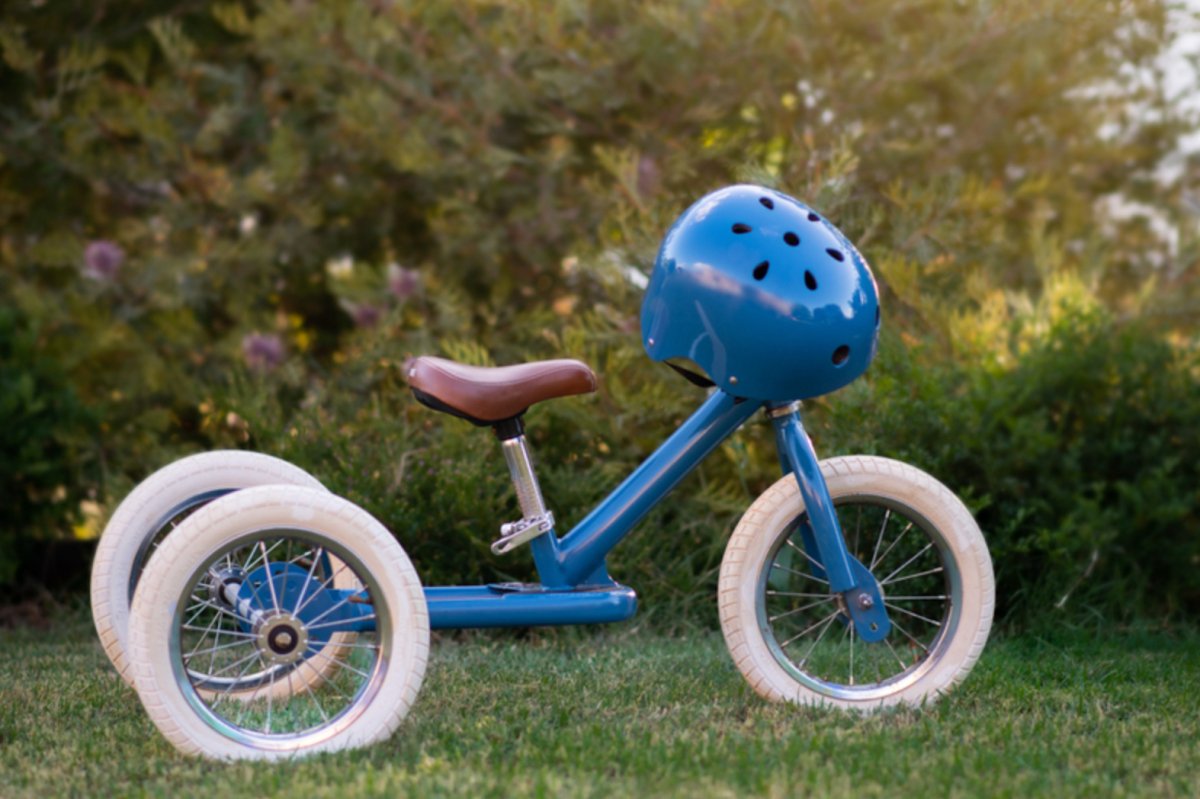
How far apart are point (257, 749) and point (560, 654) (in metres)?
1.44

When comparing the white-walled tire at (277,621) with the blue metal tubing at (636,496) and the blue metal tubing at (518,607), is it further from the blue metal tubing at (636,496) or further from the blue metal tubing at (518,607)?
the blue metal tubing at (636,496)

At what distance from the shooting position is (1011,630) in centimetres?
434

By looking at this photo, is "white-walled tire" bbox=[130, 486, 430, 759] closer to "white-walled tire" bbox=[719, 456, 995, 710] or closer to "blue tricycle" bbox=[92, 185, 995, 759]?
"blue tricycle" bbox=[92, 185, 995, 759]

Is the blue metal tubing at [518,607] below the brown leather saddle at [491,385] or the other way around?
below

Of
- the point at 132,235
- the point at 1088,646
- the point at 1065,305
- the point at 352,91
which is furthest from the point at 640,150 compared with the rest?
the point at 1088,646

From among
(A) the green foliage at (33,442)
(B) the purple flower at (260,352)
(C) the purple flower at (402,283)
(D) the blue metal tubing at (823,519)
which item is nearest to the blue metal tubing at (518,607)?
(D) the blue metal tubing at (823,519)

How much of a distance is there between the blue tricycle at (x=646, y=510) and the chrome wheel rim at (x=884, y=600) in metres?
0.01

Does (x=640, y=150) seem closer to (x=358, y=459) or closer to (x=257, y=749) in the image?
(x=358, y=459)

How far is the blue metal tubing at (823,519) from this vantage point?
3127mm

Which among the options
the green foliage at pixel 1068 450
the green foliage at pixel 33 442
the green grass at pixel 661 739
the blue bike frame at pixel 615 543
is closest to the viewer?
the green grass at pixel 661 739

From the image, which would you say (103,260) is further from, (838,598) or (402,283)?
(838,598)

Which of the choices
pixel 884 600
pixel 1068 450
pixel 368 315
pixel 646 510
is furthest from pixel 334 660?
pixel 368 315

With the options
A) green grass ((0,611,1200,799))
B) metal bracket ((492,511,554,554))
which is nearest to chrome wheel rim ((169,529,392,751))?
green grass ((0,611,1200,799))

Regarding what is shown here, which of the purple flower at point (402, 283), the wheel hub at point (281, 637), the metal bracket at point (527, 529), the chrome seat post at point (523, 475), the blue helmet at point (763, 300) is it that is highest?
the blue helmet at point (763, 300)
